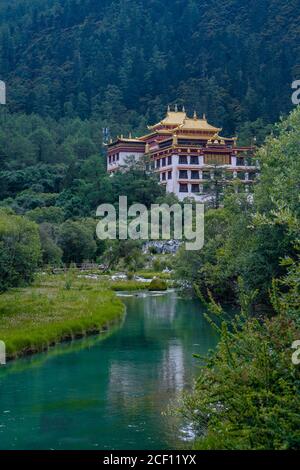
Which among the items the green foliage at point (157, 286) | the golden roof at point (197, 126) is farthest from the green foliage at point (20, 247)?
the golden roof at point (197, 126)

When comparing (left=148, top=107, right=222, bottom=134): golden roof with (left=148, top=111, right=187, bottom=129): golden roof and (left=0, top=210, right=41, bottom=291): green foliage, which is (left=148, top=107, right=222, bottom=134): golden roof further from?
(left=0, top=210, right=41, bottom=291): green foliage

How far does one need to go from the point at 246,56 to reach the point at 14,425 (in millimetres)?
151195

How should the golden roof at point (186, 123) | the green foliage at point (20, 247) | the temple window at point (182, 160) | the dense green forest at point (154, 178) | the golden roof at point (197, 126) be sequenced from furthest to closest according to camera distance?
the golden roof at point (186, 123) < the golden roof at point (197, 126) < the temple window at point (182, 160) < the green foliage at point (20, 247) < the dense green forest at point (154, 178)

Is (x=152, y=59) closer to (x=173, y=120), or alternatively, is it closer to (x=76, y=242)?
(x=173, y=120)

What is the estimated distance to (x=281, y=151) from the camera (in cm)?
2541

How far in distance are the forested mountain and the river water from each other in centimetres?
10250

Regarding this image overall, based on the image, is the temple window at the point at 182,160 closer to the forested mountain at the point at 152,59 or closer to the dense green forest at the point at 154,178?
the dense green forest at the point at 154,178

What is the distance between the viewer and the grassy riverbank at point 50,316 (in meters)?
24.3

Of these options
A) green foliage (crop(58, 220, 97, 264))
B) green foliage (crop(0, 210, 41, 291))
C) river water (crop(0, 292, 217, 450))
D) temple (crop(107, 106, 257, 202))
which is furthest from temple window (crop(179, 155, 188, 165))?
river water (crop(0, 292, 217, 450))

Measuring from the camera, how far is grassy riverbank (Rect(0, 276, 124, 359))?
24.3 metres

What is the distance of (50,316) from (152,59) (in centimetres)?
14170

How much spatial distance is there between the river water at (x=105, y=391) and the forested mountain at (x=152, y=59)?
103 meters

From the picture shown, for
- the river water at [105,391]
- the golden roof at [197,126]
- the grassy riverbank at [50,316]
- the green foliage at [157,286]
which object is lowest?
the river water at [105,391]

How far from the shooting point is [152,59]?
6481 inches
